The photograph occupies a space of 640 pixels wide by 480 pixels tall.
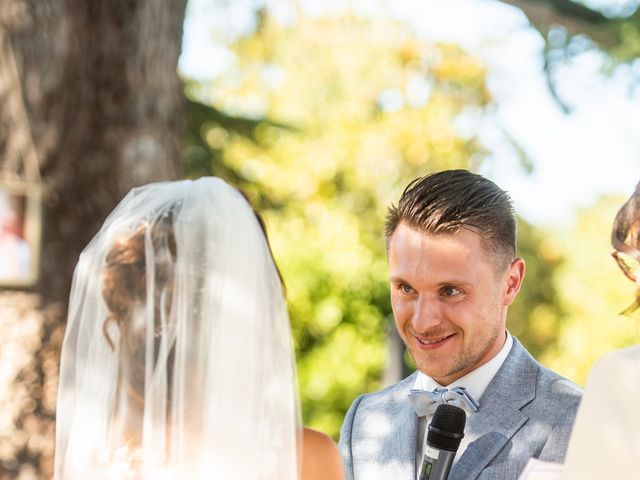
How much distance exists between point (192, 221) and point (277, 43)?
1520 centimetres

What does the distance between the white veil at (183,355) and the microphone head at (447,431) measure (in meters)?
0.41

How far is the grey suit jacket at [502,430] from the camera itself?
2996 millimetres

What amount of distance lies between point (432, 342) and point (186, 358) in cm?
93

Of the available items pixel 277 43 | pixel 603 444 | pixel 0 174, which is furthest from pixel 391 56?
pixel 603 444

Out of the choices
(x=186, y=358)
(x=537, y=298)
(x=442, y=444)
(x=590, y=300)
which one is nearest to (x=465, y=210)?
(x=442, y=444)

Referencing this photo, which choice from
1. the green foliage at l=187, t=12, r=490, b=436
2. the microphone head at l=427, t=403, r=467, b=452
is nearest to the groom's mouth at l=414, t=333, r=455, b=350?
the microphone head at l=427, t=403, r=467, b=452

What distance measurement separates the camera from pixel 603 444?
1948mm

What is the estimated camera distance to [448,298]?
3.17 m

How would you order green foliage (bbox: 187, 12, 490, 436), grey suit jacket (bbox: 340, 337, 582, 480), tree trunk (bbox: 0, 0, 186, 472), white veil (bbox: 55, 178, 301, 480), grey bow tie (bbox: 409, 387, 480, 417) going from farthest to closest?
green foliage (bbox: 187, 12, 490, 436), tree trunk (bbox: 0, 0, 186, 472), grey bow tie (bbox: 409, 387, 480, 417), grey suit jacket (bbox: 340, 337, 582, 480), white veil (bbox: 55, 178, 301, 480)

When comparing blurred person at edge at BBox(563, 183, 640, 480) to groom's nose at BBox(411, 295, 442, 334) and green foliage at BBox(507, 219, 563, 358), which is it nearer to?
groom's nose at BBox(411, 295, 442, 334)

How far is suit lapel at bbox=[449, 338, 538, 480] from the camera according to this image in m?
3.03

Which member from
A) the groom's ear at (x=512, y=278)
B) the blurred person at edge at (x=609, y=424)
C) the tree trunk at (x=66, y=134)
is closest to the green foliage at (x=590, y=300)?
the tree trunk at (x=66, y=134)

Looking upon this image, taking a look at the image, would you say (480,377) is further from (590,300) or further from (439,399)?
(590,300)

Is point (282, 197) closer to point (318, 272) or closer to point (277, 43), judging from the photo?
point (318, 272)
